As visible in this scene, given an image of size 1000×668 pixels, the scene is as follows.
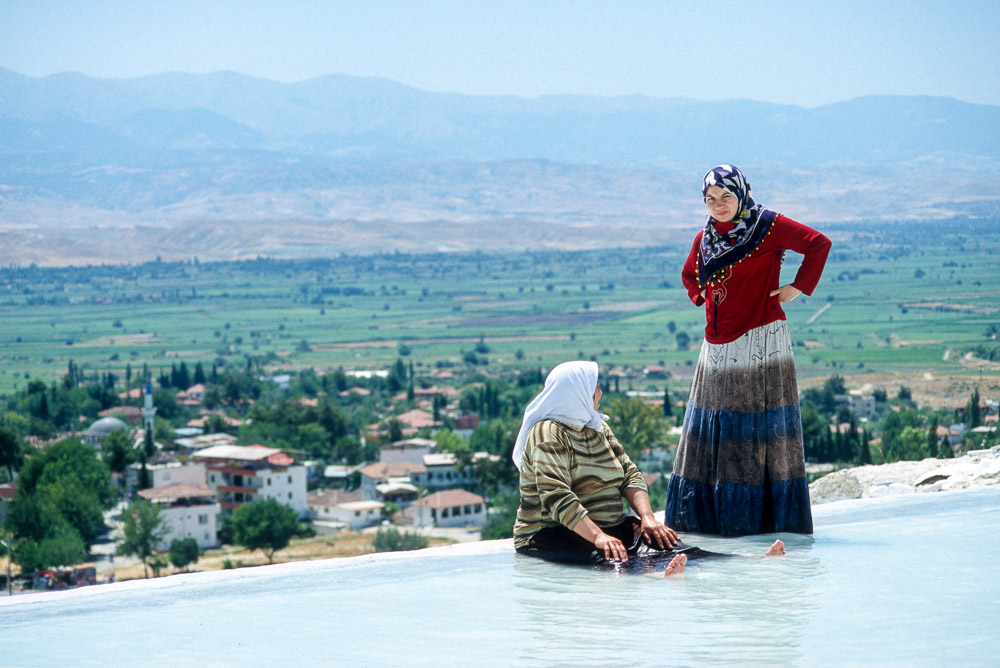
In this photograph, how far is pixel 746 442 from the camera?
2898 millimetres

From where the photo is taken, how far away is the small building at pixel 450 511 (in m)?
24.0

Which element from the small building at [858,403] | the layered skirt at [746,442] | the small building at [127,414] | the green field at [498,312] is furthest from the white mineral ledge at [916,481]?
the small building at [127,414]

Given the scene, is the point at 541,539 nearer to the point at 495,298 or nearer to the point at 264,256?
the point at 495,298

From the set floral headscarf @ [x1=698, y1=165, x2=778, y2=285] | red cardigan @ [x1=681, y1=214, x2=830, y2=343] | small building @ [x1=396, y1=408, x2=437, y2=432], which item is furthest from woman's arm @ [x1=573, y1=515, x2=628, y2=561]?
small building @ [x1=396, y1=408, x2=437, y2=432]

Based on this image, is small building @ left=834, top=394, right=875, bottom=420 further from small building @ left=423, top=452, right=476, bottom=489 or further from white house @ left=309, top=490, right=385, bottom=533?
white house @ left=309, top=490, right=385, bottom=533

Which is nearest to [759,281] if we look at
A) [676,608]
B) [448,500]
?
[676,608]

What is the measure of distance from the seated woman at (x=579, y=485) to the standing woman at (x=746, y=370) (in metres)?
0.23

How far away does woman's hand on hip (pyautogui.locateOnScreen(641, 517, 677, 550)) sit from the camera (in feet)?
9.09

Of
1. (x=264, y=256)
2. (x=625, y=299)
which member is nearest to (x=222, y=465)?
(x=625, y=299)

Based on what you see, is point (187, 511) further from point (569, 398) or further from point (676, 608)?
point (676, 608)

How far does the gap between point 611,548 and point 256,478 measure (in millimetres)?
23358

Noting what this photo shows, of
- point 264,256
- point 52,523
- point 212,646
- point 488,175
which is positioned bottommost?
point 52,523

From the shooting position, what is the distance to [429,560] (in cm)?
302

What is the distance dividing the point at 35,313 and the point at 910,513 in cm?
7986
